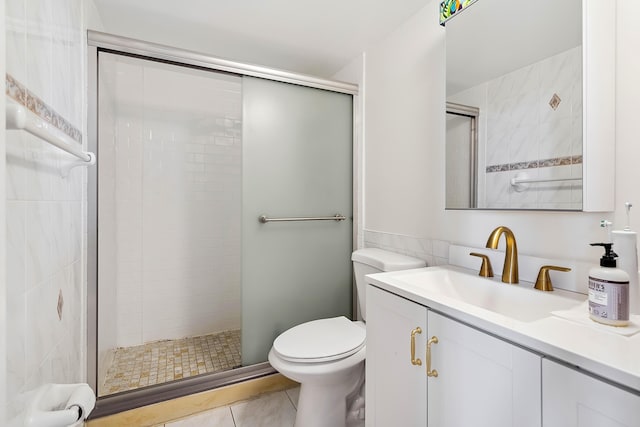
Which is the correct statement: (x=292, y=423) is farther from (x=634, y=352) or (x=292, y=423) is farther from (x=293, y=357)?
(x=634, y=352)

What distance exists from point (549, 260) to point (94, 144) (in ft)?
6.36

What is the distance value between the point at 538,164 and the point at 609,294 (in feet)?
1.64

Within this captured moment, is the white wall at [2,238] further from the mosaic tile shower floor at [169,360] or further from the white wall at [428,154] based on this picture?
the white wall at [428,154]

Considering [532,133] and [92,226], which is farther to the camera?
[92,226]

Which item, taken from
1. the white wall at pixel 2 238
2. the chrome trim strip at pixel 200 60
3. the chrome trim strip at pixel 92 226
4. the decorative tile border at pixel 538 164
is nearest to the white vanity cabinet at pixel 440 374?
the decorative tile border at pixel 538 164

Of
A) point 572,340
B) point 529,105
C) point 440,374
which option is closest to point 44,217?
point 440,374

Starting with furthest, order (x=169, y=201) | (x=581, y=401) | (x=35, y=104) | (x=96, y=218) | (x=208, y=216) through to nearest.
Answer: (x=208, y=216) < (x=169, y=201) < (x=96, y=218) < (x=35, y=104) < (x=581, y=401)

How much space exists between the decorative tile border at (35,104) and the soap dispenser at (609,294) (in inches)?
56.2

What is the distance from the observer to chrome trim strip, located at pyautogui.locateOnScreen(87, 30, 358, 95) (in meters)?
1.47

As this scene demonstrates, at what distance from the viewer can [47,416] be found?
76 centimetres

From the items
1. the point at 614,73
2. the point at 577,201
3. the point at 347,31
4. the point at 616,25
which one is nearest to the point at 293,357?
the point at 577,201

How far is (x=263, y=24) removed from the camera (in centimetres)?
173

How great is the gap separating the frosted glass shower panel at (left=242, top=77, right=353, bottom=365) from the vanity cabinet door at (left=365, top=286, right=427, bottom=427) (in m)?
0.86

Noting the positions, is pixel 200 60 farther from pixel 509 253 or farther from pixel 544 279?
pixel 544 279
